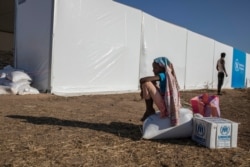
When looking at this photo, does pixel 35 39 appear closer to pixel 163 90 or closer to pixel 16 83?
pixel 16 83

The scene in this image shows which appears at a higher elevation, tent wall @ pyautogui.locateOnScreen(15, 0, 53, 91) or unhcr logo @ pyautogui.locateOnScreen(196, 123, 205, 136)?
tent wall @ pyautogui.locateOnScreen(15, 0, 53, 91)

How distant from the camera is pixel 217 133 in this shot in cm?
290

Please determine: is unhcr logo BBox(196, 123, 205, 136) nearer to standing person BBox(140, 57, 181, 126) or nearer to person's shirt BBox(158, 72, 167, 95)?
standing person BBox(140, 57, 181, 126)

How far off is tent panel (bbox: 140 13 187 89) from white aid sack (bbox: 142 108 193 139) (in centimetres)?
623

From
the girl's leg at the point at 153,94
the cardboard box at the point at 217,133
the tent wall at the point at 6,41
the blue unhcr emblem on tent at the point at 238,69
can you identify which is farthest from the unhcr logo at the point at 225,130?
the tent wall at the point at 6,41

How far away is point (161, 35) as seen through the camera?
10.3 meters

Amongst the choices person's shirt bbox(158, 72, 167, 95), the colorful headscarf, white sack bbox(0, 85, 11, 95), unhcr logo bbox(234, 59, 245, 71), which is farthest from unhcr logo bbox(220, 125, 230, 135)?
unhcr logo bbox(234, 59, 245, 71)

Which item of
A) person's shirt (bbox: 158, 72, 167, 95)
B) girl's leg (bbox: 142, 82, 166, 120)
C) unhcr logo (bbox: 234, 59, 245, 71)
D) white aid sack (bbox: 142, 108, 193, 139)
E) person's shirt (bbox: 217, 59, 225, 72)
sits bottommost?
white aid sack (bbox: 142, 108, 193, 139)

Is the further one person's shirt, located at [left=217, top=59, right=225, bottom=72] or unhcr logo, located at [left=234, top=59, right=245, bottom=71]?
unhcr logo, located at [left=234, top=59, right=245, bottom=71]

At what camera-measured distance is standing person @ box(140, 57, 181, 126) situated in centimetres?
318

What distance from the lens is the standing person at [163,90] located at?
10.4 feet

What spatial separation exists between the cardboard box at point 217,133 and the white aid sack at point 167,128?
166 mm

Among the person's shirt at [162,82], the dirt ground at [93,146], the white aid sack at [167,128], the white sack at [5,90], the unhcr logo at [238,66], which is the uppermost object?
the unhcr logo at [238,66]

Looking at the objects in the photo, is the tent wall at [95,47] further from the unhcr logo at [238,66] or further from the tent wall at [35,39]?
the unhcr logo at [238,66]
